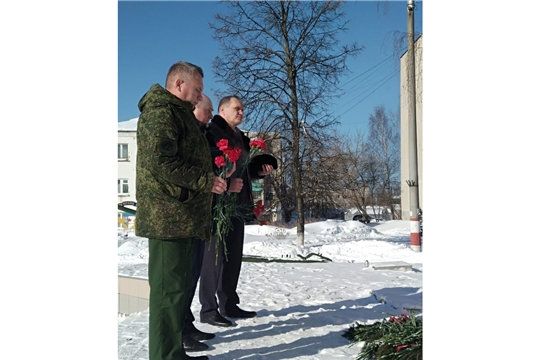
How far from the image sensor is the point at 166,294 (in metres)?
1.87

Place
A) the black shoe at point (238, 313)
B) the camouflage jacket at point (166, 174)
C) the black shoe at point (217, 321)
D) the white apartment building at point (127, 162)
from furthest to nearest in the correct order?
the white apartment building at point (127, 162) → the black shoe at point (238, 313) → the black shoe at point (217, 321) → the camouflage jacket at point (166, 174)

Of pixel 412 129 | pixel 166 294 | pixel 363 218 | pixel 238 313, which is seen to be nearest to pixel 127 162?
pixel 412 129

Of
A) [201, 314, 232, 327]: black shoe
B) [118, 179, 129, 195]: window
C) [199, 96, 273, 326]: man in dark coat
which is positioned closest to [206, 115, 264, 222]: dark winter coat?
[199, 96, 273, 326]: man in dark coat

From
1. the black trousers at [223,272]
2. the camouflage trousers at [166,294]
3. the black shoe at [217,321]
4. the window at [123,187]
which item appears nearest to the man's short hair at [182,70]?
the camouflage trousers at [166,294]

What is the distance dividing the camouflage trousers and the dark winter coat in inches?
37.7

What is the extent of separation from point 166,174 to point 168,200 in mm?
108

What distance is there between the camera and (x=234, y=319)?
303 centimetres

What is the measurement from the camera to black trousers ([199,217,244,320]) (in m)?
2.90

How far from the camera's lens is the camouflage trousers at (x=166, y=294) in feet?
6.12

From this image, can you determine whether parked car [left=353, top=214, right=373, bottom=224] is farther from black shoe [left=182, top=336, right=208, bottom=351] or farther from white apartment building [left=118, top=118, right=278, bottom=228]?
black shoe [left=182, top=336, right=208, bottom=351]

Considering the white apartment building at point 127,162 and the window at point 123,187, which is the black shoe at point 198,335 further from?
the window at point 123,187

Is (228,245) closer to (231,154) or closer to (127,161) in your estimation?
(231,154)
